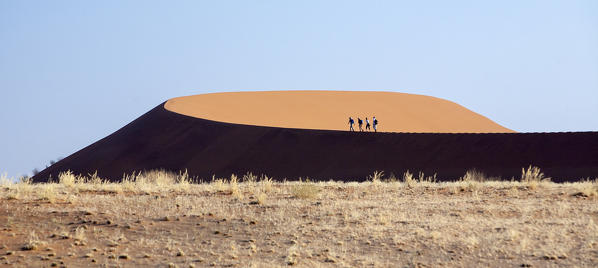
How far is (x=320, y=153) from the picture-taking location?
39.2 metres

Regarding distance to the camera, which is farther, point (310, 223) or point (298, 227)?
point (310, 223)

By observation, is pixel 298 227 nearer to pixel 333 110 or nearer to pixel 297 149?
pixel 297 149

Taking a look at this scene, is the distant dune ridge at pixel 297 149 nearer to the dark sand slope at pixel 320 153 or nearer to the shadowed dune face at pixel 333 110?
the dark sand slope at pixel 320 153

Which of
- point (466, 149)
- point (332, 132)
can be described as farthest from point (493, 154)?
point (332, 132)

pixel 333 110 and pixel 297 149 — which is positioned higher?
pixel 333 110

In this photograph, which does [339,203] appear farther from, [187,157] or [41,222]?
[187,157]

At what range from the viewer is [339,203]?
626 inches

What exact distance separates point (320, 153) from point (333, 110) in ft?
99.6

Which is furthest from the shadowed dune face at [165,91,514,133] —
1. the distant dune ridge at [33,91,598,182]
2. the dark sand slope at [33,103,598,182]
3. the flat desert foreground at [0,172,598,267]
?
the flat desert foreground at [0,172,598,267]

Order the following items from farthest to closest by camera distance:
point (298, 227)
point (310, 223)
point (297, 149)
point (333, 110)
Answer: point (333, 110) → point (297, 149) → point (310, 223) → point (298, 227)

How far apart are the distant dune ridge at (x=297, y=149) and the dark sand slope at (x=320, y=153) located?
51 millimetres

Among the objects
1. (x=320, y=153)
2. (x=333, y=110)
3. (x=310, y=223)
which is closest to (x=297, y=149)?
(x=320, y=153)

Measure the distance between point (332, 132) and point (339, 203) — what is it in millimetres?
25615

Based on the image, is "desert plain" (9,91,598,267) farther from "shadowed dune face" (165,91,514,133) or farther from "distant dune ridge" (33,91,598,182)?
"shadowed dune face" (165,91,514,133)
